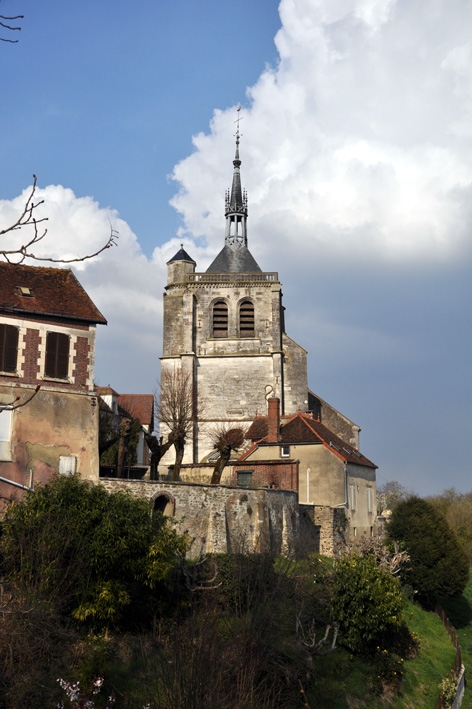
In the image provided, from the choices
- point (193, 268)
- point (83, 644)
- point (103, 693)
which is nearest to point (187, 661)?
point (103, 693)

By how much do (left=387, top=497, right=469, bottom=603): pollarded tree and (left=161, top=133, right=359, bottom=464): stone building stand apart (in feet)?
46.3

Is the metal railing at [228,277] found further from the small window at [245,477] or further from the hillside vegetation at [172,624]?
the hillside vegetation at [172,624]

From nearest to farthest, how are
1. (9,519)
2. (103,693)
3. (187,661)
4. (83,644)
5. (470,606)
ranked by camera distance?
(187,661), (103,693), (83,644), (9,519), (470,606)

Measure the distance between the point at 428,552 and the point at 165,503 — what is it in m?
11.3

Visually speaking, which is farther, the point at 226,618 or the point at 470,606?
the point at 470,606

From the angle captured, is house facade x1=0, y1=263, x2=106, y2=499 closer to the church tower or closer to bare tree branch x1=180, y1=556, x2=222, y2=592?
bare tree branch x1=180, y1=556, x2=222, y2=592

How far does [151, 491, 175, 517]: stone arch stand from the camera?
25.5 m

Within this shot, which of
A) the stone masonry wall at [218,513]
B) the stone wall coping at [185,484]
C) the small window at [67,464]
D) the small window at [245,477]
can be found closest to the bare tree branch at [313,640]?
the stone masonry wall at [218,513]

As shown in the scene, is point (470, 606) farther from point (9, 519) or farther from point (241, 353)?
point (9, 519)

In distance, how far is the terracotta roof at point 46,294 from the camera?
2531cm

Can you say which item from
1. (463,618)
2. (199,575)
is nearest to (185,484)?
(199,575)

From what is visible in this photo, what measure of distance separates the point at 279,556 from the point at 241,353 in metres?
21.3

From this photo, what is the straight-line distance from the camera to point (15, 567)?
63.9 feet

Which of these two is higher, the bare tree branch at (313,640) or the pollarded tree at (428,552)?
the pollarded tree at (428,552)
